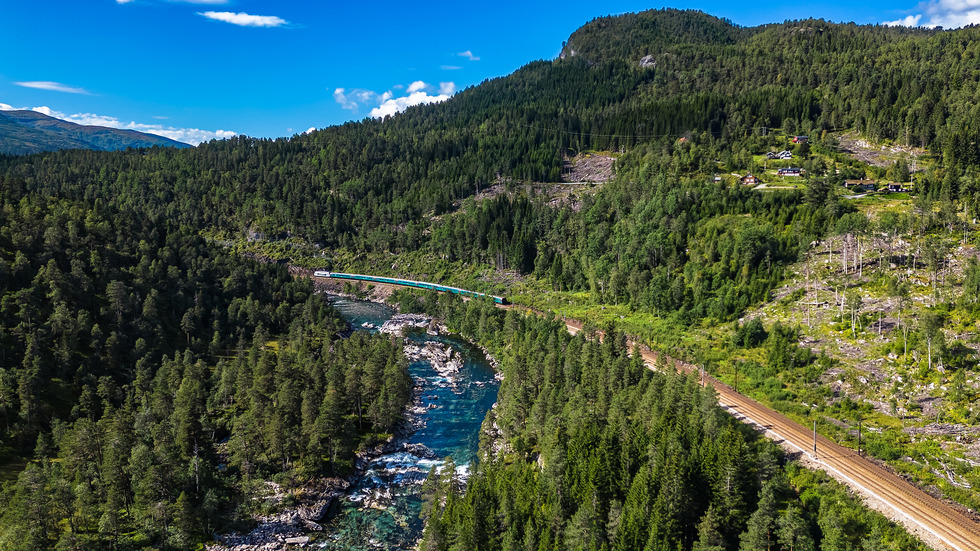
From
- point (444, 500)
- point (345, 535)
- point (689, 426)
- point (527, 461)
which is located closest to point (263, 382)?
point (345, 535)

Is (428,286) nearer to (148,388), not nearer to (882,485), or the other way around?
(148,388)

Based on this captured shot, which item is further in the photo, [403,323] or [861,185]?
[403,323]

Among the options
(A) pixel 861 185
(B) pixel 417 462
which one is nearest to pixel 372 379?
(B) pixel 417 462

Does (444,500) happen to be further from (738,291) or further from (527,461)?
(738,291)

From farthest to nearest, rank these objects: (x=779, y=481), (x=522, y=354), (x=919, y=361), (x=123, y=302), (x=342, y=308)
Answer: (x=342, y=308)
(x=123, y=302)
(x=522, y=354)
(x=919, y=361)
(x=779, y=481)

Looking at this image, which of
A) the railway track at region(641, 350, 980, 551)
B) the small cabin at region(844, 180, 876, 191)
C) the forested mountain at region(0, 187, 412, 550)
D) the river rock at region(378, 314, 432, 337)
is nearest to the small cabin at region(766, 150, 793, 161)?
the small cabin at region(844, 180, 876, 191)

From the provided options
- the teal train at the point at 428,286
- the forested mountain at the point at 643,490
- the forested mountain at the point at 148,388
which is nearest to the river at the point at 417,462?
the forested mountain at the point at 643,490
